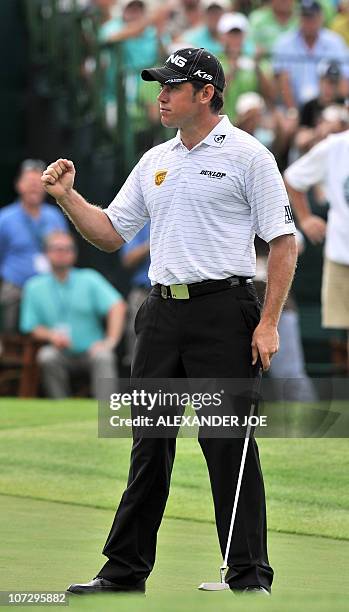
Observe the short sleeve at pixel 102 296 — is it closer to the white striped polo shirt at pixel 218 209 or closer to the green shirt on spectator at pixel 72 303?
the green shirt on spectator at pixel 72 303

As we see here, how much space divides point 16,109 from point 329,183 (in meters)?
7.96

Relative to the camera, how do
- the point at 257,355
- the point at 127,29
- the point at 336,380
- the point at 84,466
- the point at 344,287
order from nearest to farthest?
the point at 257,355, the point at 84,466, the point at 344,287, the point at 336,380, the point at 127,29

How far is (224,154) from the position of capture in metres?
5.84

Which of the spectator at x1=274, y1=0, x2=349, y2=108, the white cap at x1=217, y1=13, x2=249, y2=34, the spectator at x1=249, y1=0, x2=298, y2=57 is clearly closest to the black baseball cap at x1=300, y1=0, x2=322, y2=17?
the spectator at x1=274, y1=0, x2=349, y2=108

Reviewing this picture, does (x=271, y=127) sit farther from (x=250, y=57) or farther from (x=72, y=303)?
(x=72, y=303)

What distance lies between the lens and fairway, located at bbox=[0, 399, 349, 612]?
583 cm

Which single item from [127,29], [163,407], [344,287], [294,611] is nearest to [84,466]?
[344,287]

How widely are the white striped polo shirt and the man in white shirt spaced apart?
479cm

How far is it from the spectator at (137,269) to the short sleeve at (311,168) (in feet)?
13.5

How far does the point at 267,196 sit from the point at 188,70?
2.06 ft

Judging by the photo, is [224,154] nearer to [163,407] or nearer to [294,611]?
[163,407]

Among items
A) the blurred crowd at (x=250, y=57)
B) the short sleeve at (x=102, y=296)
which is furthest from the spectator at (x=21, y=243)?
the blurred crowd at (x=250, y=57)

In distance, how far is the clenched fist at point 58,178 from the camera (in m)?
6.00

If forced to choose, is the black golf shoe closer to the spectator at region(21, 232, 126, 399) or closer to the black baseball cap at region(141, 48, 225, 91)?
the black baseball cap at region(141, 48, 225, 91)
